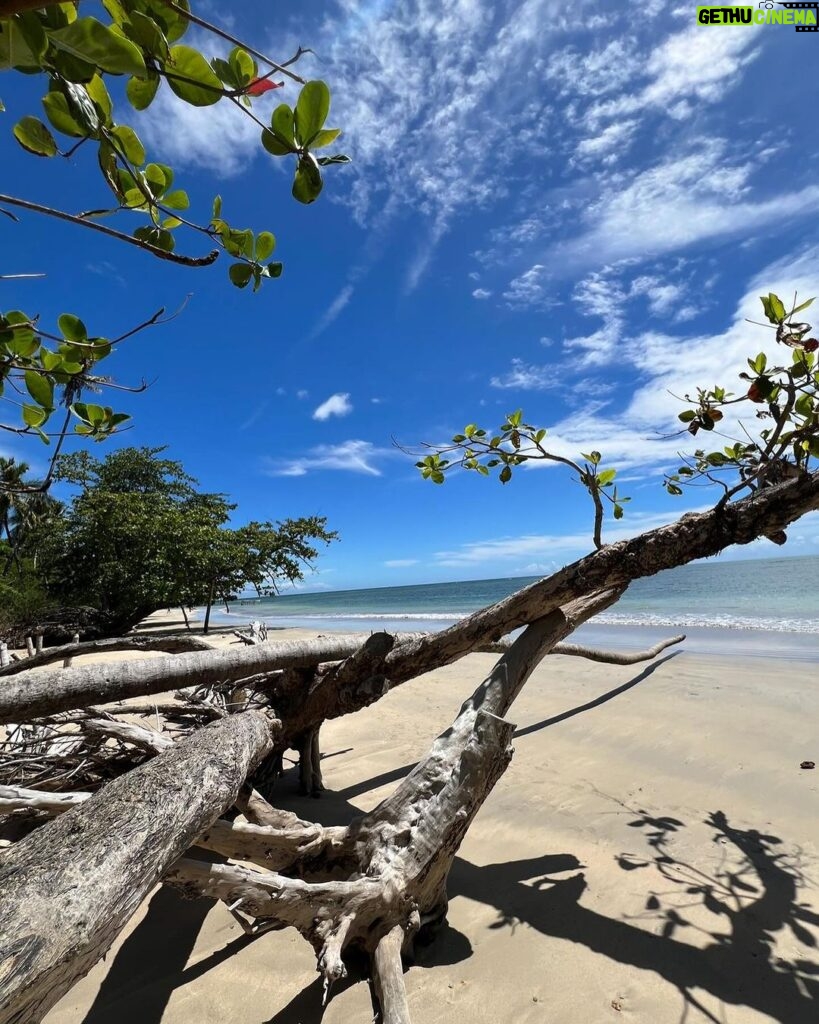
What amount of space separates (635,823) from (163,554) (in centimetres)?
1687

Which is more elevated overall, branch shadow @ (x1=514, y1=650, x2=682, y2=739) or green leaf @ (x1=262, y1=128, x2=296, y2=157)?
green leaf @ (x1=262, y1=128, x2=296, y2=157)

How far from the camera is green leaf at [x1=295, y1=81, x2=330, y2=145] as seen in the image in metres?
0.89

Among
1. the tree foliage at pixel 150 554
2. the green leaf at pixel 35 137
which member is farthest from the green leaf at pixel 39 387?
the tree foliage at pixel 150 554

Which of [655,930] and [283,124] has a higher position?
[283,124]

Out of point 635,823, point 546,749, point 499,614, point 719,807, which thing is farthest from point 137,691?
point 546,749

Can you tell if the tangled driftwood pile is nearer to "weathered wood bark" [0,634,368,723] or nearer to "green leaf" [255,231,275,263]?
"weathered wood bark" [0,634,368,723]

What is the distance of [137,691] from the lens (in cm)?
198

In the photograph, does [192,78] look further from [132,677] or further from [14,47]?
[132,677]

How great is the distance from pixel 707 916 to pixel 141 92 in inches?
A: 165

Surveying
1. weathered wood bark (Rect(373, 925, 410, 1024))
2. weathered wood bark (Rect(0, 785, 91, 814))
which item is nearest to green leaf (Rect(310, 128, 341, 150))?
weathered wood bark (Rect(0, 785, 91, 814))

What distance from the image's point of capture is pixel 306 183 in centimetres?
103

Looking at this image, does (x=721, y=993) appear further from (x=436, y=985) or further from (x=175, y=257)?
(x=175, y=257)

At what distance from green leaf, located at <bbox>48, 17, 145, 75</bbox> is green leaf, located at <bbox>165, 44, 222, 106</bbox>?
0.14 meters

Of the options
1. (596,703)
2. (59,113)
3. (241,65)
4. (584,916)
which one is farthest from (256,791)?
(596,703)
